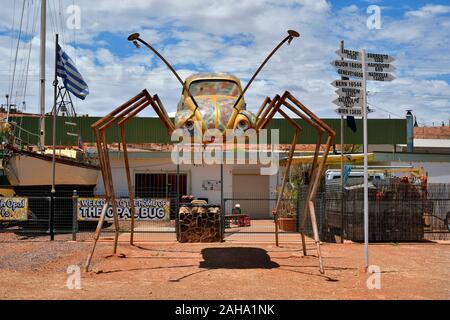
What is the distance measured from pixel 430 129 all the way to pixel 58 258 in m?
48.2

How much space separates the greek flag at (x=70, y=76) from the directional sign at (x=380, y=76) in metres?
11.6

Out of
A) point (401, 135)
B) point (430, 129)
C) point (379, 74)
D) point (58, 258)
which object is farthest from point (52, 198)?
point (430, 129)

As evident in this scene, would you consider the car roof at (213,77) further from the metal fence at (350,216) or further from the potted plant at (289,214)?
the potted plant at (289,214)

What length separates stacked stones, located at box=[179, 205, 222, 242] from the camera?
1644 centimetres

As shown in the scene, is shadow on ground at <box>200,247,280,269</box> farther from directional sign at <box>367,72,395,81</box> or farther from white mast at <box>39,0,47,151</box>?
white mast at <box>39,0,47,151</box>

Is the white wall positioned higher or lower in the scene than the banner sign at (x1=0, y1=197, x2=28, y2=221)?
higher

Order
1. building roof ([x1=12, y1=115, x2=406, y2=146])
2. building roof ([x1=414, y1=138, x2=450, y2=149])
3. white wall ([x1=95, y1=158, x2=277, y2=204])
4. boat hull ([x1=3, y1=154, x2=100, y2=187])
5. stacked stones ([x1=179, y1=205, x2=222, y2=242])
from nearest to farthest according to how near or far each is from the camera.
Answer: stacked stones ([x1=179, y1=205, x2=222, y2=242])
boat hull ([x1=3, y1=154, x2=100, y2=187])
white wall ([x1=95, y1=158, x2=277, y2=204])
building roof ([x1=12, y1=115, x2=406, y2=146])
building roof ([x1=414, y1=138, x2=450, y2=149])

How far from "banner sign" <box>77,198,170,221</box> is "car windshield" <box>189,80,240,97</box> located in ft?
20.3

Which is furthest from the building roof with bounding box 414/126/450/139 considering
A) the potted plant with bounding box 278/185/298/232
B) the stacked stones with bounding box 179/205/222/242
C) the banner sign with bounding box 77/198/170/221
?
the banner sign with bounding box 77/198/170/221

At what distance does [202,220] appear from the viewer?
1655 cm

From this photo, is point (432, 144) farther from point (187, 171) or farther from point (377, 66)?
point (377, 66)

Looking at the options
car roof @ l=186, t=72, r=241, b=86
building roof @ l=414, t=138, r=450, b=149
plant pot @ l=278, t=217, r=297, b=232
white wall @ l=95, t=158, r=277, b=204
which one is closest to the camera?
car roof @ l=186, t=72, r=241, b=86

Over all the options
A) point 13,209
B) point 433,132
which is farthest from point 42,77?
point 433,132

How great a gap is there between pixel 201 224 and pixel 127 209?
2525 millimetres
